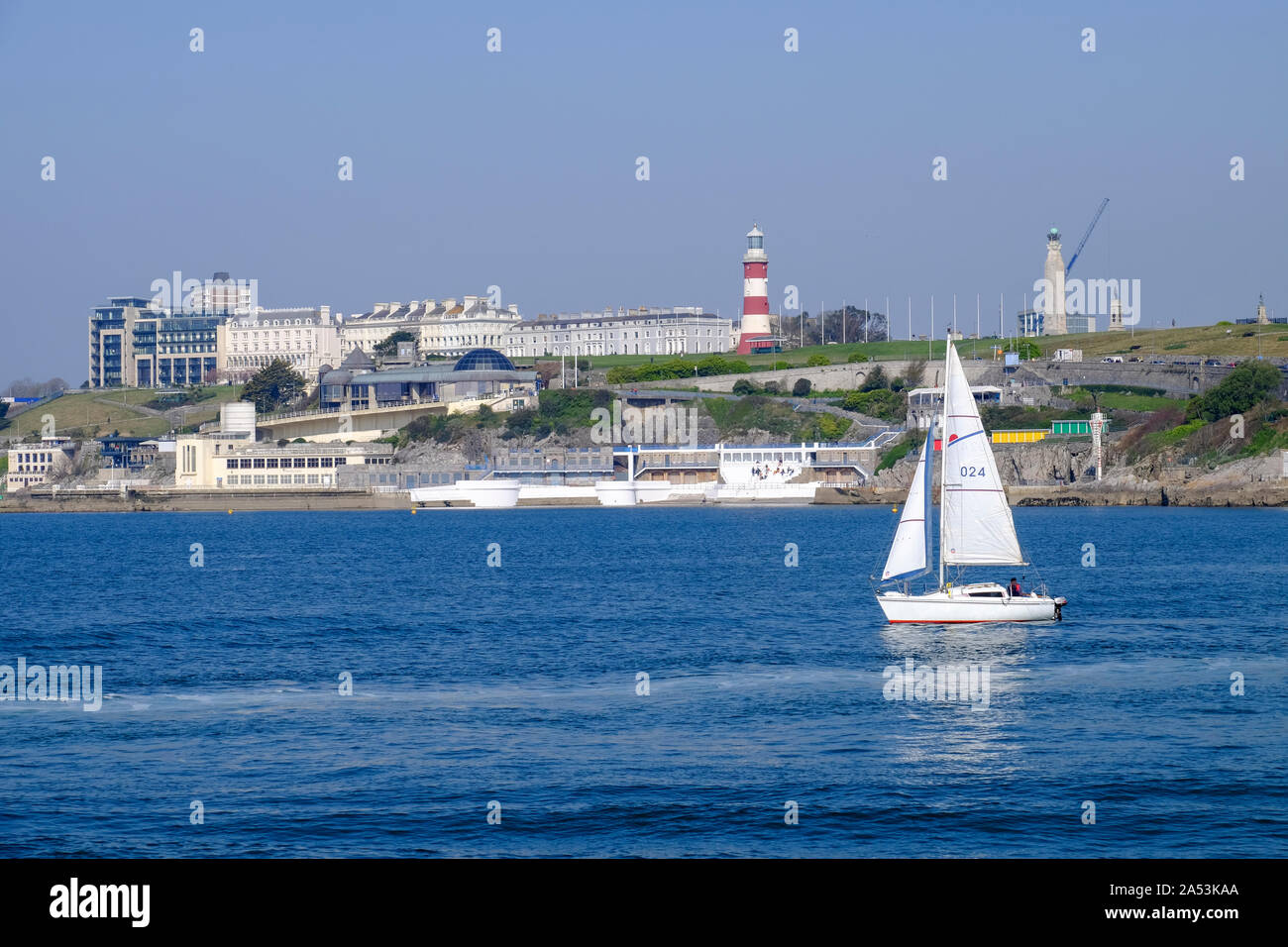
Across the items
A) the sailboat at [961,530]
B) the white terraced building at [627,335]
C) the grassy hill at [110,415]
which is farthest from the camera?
the white terraced building at [627,335]

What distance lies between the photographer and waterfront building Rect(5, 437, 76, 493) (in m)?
148

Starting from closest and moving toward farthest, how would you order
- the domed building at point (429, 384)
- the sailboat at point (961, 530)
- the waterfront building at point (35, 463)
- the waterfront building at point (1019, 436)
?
the sailboat at point (961, 530)
the waterfront building at point (1019, 436)
the waterfront building at point (35, 463)
the domed building at point (429, 384)

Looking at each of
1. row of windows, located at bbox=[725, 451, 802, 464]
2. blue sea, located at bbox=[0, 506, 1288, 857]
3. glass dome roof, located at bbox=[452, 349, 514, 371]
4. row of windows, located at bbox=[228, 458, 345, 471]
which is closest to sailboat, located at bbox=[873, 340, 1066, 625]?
blue sea, located at bbox=[0, 506, 1288, 857]

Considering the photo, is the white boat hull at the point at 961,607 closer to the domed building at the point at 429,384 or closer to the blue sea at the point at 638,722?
the blue sea at the point at 638,722

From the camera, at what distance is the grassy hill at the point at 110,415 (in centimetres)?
17350

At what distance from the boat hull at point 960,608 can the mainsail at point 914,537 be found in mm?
677

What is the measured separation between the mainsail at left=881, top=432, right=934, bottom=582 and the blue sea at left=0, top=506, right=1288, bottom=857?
1621mm

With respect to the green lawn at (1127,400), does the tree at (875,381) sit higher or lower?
higher

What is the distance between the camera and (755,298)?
174250mm

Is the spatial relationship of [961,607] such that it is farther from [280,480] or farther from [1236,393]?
[280,480]

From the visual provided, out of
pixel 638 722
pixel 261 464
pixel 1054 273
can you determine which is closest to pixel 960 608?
pixel 638 722

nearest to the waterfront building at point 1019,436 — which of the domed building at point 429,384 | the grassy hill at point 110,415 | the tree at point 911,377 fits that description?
the tree at point 911,377

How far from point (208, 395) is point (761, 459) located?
309 feet

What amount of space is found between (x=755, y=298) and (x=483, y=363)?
37.3 m
